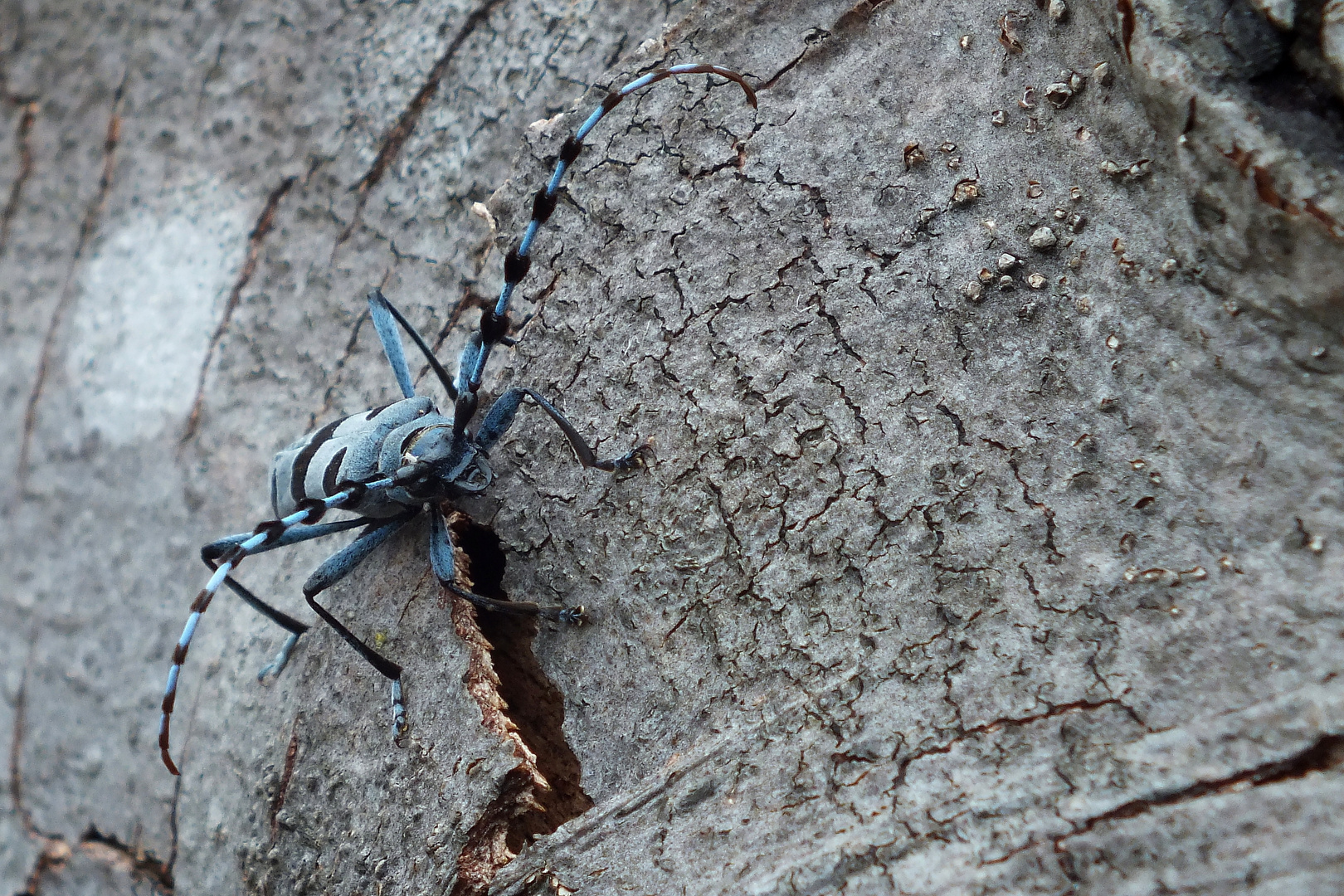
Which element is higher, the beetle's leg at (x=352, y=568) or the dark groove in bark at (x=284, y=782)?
the beetle's leg at (x=352, y=568)

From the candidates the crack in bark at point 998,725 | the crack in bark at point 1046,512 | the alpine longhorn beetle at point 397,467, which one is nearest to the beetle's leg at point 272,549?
the alpine longhorn beetle at point 397,467

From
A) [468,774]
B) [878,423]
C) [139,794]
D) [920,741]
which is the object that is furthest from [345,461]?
[920,741]

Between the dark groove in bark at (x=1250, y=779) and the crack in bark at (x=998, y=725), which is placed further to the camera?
the crack in bark at (x=998, y=725)

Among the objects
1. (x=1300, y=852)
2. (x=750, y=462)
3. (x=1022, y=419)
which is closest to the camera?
(x=1300, y=852)

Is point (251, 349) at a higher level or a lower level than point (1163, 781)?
higher

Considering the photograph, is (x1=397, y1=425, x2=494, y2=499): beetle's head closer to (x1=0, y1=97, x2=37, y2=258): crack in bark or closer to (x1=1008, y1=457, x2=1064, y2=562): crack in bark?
(x1=1008, y1=457, x2=1064, y2=562): crack in bark

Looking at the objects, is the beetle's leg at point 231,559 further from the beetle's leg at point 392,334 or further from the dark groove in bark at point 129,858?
the dark groove in bark at point 129,858

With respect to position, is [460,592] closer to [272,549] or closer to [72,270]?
[272,549]

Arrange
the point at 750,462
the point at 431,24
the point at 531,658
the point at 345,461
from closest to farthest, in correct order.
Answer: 1. the point at 750,462
2. the point at 531,658
3. the point at 345,461
4. the point at 431,24

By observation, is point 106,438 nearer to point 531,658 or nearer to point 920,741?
point 531,658
